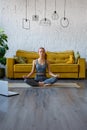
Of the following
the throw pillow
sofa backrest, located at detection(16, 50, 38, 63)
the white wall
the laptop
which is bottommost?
the laptop

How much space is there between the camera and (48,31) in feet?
29.2

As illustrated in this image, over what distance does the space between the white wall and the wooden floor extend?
3.48 meters

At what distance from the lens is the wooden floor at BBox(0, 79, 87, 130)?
3.09 metres

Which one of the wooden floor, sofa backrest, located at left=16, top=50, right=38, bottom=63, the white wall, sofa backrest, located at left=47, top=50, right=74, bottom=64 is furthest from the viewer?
the white wall

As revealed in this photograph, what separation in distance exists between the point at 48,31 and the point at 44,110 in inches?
210

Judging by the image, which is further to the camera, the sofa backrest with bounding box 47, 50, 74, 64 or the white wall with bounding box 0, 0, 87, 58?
the white wall with bounding box 0, 0, 87, 58

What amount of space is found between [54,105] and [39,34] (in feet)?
16.3

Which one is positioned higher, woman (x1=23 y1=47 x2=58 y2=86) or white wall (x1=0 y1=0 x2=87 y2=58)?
white wall (x1=0 y1=0 x2=87 y2=58)

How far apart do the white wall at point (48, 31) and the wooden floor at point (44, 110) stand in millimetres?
3482

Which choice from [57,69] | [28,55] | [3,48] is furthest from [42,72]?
[28,55]

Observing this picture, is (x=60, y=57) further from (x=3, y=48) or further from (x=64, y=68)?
(x=3, y=48)

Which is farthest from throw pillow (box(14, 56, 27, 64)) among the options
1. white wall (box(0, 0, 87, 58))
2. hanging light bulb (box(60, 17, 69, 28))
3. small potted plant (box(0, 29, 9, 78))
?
hanging light bulb (box(60, 17, 69, 28))

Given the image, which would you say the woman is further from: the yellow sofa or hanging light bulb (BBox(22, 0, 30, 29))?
hanging light bulb (BBox(22, 0, 30, 29))

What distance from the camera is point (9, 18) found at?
8875 mm
